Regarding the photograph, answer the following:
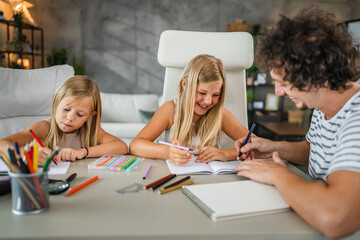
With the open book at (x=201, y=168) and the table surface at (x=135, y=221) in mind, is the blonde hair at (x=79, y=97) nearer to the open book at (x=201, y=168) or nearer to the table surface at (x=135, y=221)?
the open book at (x=201, y=168)

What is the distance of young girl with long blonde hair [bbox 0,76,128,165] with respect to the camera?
1241 mm

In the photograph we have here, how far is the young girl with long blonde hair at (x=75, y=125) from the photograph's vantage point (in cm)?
124

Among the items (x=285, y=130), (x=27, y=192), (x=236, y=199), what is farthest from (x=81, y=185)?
(x=285, y=130)

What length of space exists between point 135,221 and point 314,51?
0.59m

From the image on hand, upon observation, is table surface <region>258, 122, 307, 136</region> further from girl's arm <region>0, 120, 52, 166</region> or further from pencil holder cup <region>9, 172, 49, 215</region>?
pencil holder cup <region>9, 172, 49, 215</region>

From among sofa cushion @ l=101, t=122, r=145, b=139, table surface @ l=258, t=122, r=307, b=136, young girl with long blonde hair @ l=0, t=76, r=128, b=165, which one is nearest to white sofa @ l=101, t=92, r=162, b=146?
sofa cushion @ l=101, t=122, r=145, b=139

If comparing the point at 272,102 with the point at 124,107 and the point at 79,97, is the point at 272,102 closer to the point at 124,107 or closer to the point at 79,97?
the point at 124,107

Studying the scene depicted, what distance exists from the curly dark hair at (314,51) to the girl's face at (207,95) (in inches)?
24.2

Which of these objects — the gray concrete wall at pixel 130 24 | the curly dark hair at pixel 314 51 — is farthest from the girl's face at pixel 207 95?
the gray concrete wall at pixel 130 24

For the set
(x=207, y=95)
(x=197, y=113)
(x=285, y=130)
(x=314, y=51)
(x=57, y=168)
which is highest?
(x=314, y=51)

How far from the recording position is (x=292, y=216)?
657 millimetres

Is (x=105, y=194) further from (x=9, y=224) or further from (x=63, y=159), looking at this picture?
(x=63, y=159)

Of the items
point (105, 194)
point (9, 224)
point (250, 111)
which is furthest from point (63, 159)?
point (250, 111)

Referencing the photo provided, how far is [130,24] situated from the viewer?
511 cm
